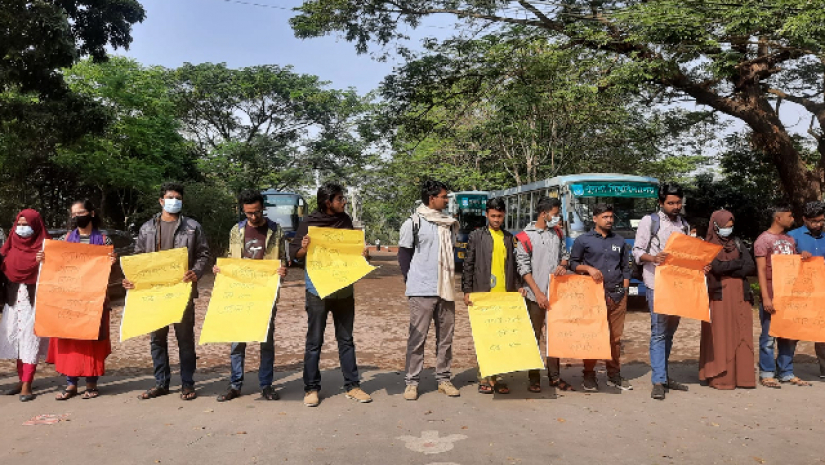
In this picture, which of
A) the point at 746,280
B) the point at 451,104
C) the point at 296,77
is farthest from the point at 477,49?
the point at 296,77

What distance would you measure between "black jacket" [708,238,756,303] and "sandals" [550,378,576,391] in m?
1.55

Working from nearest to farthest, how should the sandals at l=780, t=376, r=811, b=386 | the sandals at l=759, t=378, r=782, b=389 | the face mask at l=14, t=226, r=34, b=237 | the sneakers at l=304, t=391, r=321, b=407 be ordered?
the sneakers at l=304, t=391, r=321, b=407, the face mask at l=14, t=226, r=34, b=237, the sandals at l=759, t=378, r=782, b=389, the sandals at l=780, t=376, r=811, b=386

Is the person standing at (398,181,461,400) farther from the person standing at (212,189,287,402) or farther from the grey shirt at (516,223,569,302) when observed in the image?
the person standing at (212,189,287,402)

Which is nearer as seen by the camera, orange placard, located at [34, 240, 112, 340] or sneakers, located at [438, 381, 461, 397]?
orange placard, located at [34, 240, 112, 340]

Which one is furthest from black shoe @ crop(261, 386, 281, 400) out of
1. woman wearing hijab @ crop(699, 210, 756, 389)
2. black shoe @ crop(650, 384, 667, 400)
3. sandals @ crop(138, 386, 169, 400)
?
woman wearing hijab @ crop(699, 210, 756, 389)

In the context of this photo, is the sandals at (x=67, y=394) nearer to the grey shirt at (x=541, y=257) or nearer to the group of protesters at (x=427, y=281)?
the group of protesters at (x=427, y=281)

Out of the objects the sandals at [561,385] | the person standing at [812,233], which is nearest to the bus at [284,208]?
the sandals at [561,385]

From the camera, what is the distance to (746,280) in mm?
5855

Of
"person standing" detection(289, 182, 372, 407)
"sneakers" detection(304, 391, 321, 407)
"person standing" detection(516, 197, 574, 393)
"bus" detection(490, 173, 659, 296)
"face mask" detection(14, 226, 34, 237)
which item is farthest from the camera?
"bus" detection(490, 173, 659, 296)

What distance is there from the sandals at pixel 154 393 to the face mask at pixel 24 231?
173cm

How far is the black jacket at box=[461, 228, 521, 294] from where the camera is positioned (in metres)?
5.61

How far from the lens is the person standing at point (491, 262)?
5.61 metres

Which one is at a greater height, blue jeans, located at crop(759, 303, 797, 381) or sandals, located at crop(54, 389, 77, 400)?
blue jeans, located at crop(759, 303, 797, 381)

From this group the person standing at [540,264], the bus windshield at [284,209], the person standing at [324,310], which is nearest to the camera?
the person standing at [324,310]
